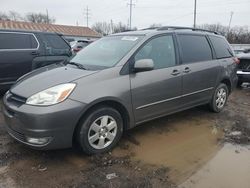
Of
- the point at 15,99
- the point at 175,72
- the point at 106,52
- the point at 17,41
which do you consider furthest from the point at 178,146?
the point at 17,41

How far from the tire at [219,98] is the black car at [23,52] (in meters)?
4.14

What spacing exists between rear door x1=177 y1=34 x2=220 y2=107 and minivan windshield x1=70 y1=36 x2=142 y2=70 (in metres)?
1.05

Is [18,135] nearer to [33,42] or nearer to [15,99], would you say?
[15,99]

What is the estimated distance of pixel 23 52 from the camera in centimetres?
639

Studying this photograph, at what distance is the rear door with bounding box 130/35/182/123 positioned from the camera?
3914mm

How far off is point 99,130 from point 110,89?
1.89ft

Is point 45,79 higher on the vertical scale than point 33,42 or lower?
lower

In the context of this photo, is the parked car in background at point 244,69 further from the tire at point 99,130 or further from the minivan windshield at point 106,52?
the tire at point 99,130

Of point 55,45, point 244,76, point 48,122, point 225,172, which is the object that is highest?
point 55,45

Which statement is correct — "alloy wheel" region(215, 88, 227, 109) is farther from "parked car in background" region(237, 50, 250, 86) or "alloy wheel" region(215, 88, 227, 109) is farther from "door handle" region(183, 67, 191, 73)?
"parked car in background" region(237, 50, 250, 86)

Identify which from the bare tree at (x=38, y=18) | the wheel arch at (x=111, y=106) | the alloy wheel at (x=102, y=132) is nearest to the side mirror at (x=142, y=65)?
the wheel arch at (x=111, y=106)

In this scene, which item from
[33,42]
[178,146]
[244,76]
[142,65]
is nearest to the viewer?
[142,65]

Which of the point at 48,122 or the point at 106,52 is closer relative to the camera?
the point at 48,122

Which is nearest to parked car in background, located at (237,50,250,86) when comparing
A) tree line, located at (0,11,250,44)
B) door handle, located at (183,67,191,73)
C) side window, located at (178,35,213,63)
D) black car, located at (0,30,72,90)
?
side window, located at (178,35,213,63)
